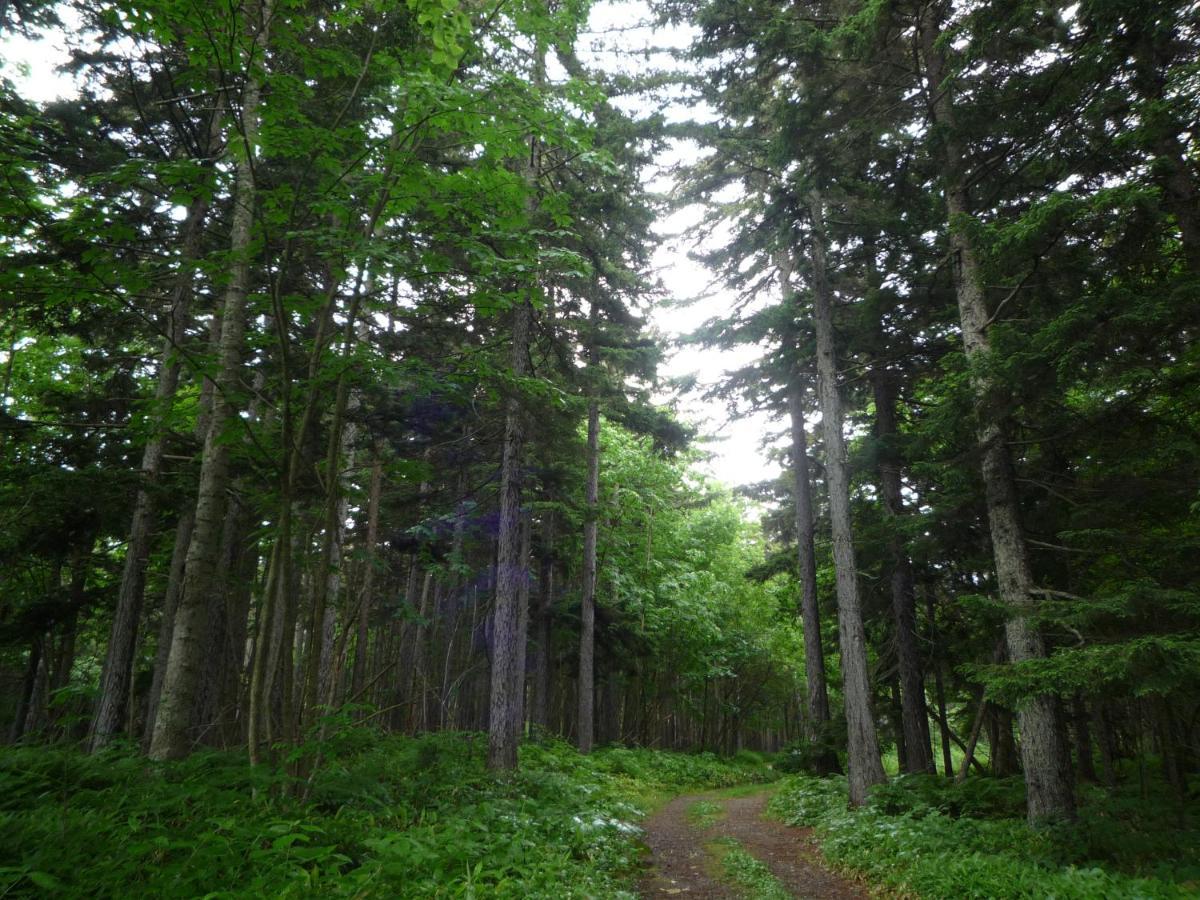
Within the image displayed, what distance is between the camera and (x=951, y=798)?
31.3 feet

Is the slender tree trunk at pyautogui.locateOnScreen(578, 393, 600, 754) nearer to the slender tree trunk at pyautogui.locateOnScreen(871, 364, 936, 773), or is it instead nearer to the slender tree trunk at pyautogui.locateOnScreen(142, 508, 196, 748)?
the slender tree trunk at pyautogui.locateOnScreen(871, 364, 936, 773)

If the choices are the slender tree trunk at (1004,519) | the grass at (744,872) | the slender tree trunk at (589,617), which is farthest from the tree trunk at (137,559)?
the slender tree trunk at (1004,519)

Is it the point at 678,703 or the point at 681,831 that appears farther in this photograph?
the point at 678,703

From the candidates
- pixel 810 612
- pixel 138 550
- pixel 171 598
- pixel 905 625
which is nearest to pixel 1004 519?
pixel 905 625

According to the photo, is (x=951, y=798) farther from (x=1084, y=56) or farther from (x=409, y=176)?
(x=409, y=176)

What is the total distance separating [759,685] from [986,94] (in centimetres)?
3303

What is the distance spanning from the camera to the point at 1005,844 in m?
7.43

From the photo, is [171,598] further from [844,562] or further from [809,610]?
[809,610]

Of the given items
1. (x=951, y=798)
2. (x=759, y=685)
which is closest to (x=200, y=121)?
(x=951, y=798)

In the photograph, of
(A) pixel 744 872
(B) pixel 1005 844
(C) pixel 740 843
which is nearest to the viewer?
(B) pixel 1005 844

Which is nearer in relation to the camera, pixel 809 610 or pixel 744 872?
pixel 744 872

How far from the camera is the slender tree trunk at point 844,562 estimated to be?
37.1ft

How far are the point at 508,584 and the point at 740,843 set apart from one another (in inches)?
242

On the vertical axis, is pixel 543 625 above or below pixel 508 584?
below
